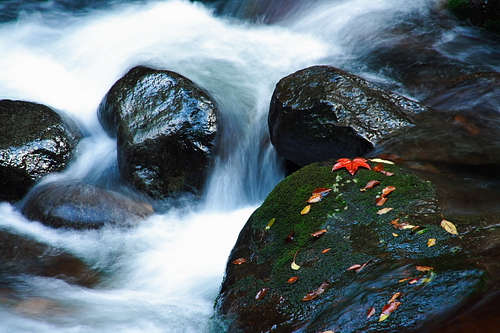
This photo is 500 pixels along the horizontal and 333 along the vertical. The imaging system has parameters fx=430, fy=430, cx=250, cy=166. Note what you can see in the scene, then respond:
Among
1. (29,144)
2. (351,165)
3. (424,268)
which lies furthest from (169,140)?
(424,268)

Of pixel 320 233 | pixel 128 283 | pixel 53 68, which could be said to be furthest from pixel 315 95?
pixel 53 68

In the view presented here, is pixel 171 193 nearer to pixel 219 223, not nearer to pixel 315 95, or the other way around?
pixel 219 223

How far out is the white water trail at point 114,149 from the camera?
4574 millimetres

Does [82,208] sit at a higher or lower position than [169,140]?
lower

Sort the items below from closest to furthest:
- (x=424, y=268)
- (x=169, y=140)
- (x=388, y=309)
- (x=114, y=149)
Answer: (x=388, y=309), (x=424, y=268), (x=169, y=140), (x=114, y=149)

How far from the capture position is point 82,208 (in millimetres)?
6391

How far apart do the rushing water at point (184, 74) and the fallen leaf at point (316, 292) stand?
1.15 meters

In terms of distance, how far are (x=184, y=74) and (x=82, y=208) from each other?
339 centimetres

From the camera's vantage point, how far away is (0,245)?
5984 mm

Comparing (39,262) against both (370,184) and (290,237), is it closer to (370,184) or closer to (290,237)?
(290,237)

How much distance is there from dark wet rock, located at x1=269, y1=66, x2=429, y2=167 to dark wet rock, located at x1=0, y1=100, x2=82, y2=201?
4065 mm

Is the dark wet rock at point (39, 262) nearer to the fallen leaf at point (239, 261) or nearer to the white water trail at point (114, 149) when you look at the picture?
the white water trail at point (114, 149)

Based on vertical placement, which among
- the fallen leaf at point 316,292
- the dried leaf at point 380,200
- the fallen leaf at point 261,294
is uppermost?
the dried leaf at point 380,200

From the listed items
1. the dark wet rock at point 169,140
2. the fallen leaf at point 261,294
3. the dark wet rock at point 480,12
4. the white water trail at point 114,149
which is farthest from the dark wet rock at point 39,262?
the dark wet rock at point 480,12
